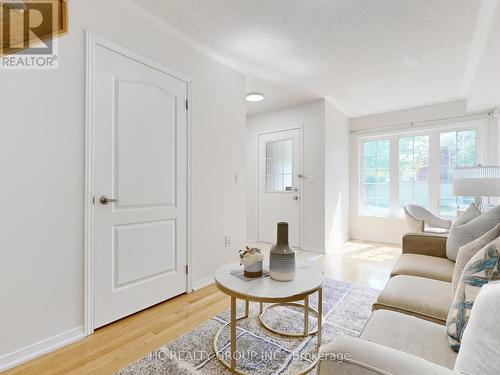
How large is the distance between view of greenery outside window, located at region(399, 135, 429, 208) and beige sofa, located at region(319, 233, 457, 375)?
261 centimetres

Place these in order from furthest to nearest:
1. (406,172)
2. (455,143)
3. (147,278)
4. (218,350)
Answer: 1. (406,172)
2. (455,143)
3. (147,278)
4. (218,350)

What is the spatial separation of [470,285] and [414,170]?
13.7ft

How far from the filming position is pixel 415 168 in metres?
4.48

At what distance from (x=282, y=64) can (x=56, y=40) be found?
213cm

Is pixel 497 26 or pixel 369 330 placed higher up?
pixel 497 26

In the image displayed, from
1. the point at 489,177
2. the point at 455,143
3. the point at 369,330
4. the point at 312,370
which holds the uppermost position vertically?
the point at 455,143

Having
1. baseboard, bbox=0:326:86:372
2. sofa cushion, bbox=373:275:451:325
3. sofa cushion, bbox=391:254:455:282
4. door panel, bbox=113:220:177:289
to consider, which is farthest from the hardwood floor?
sofa cushion, bbox=373:275:451:325

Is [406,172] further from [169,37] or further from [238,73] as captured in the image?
[169,37]

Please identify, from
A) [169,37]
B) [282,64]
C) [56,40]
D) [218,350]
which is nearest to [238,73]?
[282,64]

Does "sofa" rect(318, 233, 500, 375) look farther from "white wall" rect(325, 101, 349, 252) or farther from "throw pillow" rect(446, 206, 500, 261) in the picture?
"white wall" rect(325, 101, 349, 252)

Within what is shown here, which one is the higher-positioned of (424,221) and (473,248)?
(473,248)

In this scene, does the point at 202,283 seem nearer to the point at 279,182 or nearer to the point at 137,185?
the point at 137,185

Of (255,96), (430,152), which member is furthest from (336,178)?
(255,96)

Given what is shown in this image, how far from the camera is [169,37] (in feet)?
7.66
